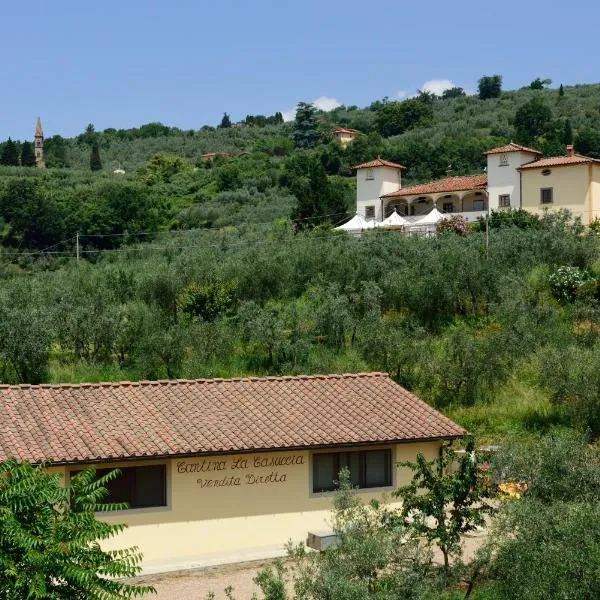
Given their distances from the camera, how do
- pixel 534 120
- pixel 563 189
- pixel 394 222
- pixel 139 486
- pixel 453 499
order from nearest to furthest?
pixel 453 499, pixel 139 486, pixel 563 189, pixel 394 222, pixel 534 120

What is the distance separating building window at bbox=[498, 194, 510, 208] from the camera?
170 ft

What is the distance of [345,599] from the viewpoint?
446 inches

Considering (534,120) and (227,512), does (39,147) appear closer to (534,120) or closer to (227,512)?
Result: (534,120)

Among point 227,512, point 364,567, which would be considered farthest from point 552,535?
point 227,512

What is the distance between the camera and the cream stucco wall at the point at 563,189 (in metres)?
48.7

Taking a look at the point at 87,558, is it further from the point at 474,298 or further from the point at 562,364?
the point at 474,298

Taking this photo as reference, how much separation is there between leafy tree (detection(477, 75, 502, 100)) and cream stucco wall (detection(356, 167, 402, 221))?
70.9 metres

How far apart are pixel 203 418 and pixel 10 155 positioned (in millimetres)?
96266

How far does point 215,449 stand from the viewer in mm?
20438

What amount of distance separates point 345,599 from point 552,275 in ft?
94.7

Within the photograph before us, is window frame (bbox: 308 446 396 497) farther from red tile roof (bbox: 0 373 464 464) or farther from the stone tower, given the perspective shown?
the stone tower

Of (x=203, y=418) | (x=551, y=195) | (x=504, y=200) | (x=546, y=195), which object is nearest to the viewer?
(x=203, y=418)

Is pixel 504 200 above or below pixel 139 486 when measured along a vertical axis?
above

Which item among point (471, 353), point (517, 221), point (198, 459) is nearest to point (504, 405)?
point (471, 353)
